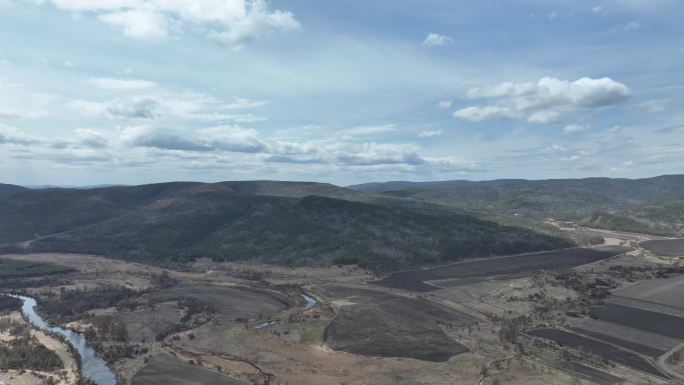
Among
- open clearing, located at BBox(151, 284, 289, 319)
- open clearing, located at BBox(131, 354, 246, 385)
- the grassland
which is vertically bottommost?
→ the grassland

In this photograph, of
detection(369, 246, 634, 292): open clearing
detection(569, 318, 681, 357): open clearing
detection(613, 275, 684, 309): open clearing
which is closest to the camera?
detection(569, 318, 681, 357): open clearing

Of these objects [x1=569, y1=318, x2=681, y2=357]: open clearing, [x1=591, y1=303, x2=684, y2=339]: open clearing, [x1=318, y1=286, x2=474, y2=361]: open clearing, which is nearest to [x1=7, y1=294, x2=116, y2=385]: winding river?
[x1=318, y1=286, x2=474, y2=361]: open clearing

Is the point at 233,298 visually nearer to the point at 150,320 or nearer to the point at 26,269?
the point at 150,320

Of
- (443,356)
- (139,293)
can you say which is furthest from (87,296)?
(443,356)

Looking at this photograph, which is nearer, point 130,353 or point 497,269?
point 130,353

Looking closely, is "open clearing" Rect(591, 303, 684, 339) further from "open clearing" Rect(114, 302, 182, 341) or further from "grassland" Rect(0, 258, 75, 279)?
"grassland" Rect(0, 258, 75, 279)

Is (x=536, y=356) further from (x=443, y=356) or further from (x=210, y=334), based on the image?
(x=210, y=334)
